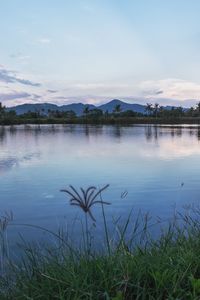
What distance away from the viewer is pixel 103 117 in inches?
6093

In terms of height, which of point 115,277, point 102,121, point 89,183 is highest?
point 102,121

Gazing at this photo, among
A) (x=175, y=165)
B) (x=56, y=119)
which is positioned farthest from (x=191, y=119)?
(x=175, y=165)

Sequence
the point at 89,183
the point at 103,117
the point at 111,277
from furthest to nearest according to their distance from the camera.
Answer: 1. the point at 103,117
2. the point at 89,183
3. the point at 111,277

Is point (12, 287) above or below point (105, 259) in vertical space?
below

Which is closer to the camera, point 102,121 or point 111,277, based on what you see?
point 111,277

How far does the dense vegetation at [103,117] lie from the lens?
143750 millimetres

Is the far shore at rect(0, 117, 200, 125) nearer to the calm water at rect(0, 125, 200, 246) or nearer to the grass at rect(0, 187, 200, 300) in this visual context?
the calm water at rect(0, 125, 200, 246)

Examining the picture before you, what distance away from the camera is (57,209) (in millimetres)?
12805

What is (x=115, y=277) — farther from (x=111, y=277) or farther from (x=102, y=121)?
(x=102, y=121)

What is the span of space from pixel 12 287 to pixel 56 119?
145 m

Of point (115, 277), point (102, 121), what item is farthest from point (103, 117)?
point (115, 277)

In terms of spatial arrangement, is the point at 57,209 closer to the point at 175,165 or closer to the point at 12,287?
the point at 12,287

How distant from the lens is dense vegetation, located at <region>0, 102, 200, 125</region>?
144m

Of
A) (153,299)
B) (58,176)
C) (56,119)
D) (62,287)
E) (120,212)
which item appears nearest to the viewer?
(153,299)
